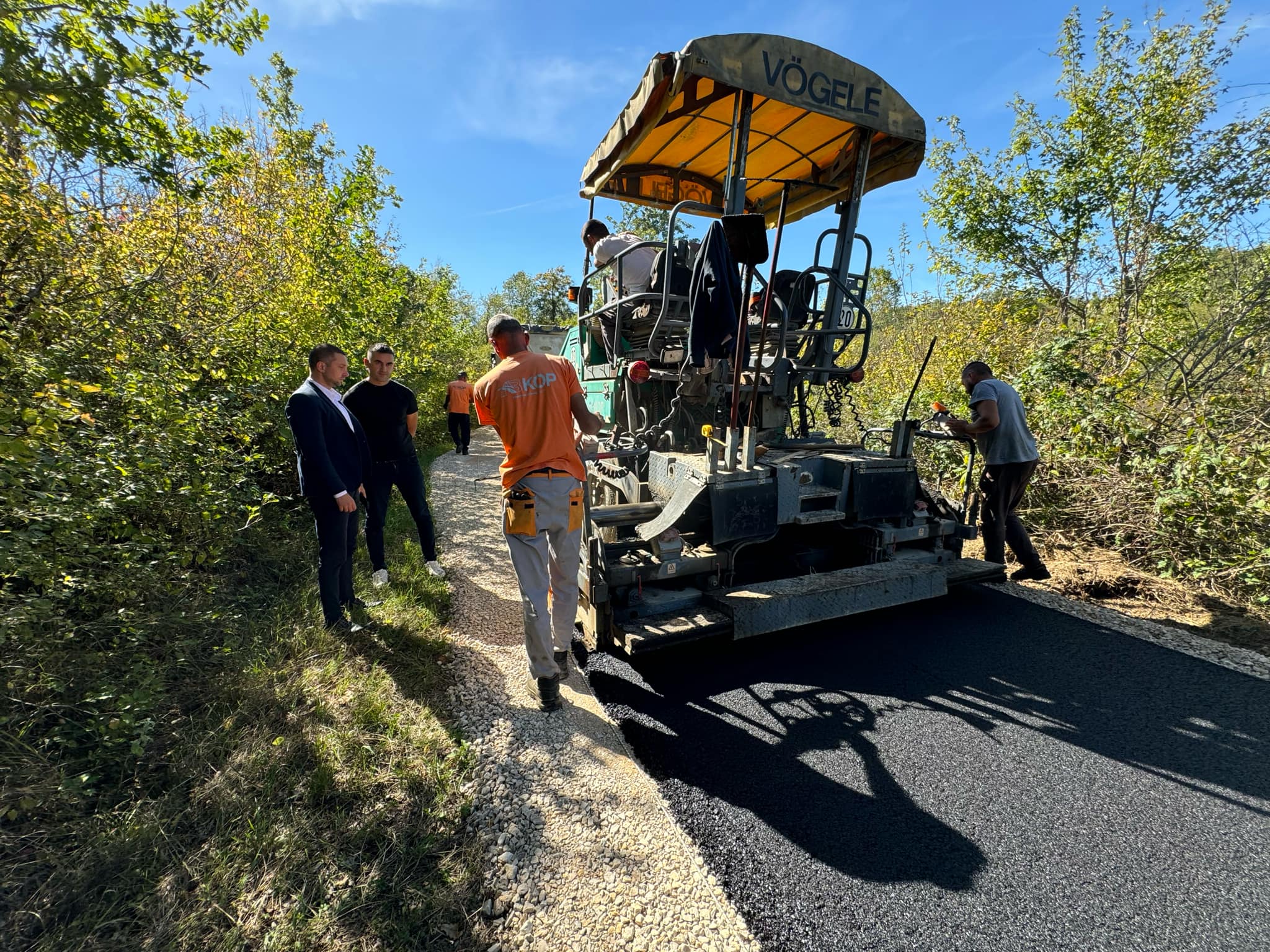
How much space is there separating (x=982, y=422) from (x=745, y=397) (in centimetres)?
205

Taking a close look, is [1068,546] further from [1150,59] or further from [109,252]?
[109,252]

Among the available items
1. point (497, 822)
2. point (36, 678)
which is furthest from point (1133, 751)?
point (36, 678)

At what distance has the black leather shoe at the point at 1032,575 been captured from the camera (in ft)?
15.0

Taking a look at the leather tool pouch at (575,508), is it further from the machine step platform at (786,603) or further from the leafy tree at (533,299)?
the leafy tree at (533,299)

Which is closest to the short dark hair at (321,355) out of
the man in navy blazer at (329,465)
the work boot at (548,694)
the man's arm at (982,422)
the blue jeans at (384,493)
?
the man in navy blazer at (329,465)

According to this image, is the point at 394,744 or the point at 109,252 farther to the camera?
Result: the point at 109,252

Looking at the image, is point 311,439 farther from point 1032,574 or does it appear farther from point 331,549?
point 1032,574

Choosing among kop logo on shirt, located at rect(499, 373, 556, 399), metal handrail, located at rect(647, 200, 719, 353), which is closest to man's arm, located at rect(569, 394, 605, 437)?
kop logo on shirt, located at rect(499, 373, 556, 399)

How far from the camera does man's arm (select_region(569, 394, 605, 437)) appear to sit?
9.50ft

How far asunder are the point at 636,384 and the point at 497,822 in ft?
10.8

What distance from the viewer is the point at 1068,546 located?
5.09 metres

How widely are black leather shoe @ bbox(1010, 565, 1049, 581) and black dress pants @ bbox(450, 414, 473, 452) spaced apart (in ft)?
32.7

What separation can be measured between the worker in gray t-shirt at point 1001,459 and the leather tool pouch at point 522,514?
3789 millimetres

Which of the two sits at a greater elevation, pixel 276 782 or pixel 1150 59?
pixel 1150 59
